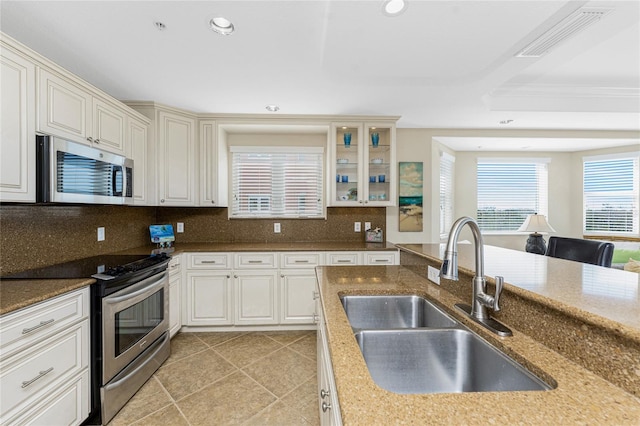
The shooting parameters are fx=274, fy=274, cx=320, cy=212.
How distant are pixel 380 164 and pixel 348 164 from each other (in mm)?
392

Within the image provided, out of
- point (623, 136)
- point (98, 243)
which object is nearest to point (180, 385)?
point (98, 243)

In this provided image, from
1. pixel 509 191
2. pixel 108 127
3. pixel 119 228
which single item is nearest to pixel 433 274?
pixel 108 127

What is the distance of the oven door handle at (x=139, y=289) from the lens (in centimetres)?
172

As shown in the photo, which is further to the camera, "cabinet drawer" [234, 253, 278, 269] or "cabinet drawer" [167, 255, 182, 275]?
"cabinet drawer" [234, 253, 278, 269]

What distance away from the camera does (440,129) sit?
12.1 feet

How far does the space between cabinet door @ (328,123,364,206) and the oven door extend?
1.93 meters

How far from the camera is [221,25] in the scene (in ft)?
5.36

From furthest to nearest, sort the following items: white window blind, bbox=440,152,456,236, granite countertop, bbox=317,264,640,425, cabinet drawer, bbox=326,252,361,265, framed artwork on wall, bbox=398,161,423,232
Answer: white window blind, bbox=440,152,456,236 → framed artwork on wall, bbox=398,161,423,232 → cabinet drawer, bbox=326,252,361,265 → granite countertop, bbox=317,264,640,425

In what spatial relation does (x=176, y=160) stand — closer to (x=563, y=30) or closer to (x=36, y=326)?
(x=36, y=326)

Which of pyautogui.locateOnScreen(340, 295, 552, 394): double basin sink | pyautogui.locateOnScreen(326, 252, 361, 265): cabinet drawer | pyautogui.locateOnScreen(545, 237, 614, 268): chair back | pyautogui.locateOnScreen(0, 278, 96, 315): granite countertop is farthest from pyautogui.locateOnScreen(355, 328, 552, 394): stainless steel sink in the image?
pyautogui.locateOnScreen(545, 237, 614, 268): chair back

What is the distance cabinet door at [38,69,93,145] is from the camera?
1.65 metres

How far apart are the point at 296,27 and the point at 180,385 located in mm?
2589

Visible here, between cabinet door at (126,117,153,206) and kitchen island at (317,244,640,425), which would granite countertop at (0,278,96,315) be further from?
kitchen island at (317,244,640,425)

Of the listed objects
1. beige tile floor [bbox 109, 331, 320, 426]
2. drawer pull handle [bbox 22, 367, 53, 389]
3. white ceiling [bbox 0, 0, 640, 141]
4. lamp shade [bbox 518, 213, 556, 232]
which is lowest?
beige tile floor [bbox 109, 331, 320, 426]
